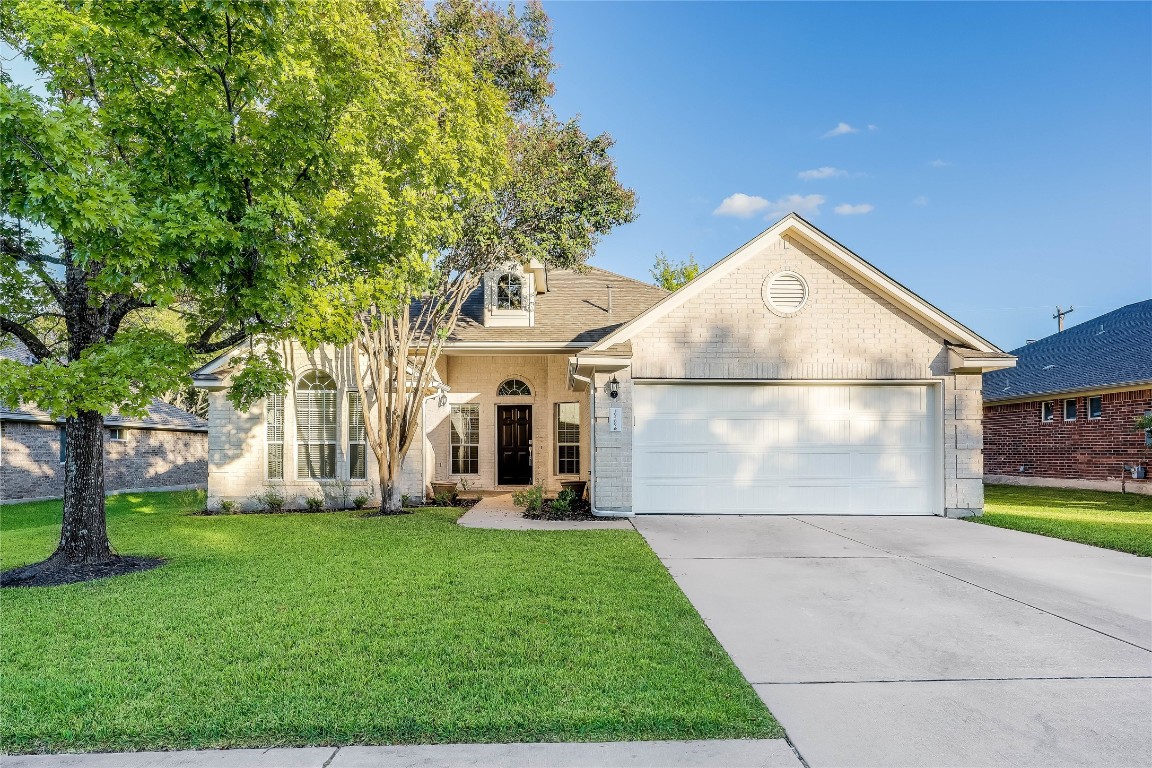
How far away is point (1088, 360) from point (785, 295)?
11784 millimetres

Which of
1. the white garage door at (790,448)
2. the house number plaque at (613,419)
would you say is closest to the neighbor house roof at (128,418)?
the house number plaque at (613,419)

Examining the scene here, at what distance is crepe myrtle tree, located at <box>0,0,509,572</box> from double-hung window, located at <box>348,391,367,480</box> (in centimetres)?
432

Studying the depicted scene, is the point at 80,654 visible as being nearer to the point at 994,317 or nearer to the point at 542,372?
the point at 542,372

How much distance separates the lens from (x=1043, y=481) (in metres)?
16.4

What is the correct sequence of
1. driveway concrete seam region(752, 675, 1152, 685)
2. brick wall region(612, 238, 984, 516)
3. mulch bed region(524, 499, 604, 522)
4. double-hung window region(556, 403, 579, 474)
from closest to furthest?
driveway concrete seam region(752, 675, 1152, 685) → mulch bed region(524, 499, 604, 522) → brick wall region(612, 238, 984, 516) → double-hung window region(556, 403, 579, 474)

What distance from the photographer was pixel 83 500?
7.06 metres

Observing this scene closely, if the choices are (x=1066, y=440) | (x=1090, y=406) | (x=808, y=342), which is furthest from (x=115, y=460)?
(x=1090, y=406)

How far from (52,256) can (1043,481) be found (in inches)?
846

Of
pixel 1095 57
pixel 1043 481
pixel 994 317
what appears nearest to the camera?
pixel 1095 57

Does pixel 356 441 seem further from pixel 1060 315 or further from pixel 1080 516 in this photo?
pixel 1060 315

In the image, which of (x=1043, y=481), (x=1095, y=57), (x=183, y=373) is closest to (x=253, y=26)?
(x=183, y=373)

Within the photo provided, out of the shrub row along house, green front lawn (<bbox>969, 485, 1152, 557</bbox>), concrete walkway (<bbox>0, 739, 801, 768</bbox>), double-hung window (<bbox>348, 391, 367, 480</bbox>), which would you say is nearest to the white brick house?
green front lawn (<bbox>969, 485, 1152, 557</bbox>)

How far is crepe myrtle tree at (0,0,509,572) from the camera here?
5.36m

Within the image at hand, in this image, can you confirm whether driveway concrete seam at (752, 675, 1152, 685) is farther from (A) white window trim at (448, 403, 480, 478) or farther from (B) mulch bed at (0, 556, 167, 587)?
(A) white window trim at (448, 403, 480, 478)
